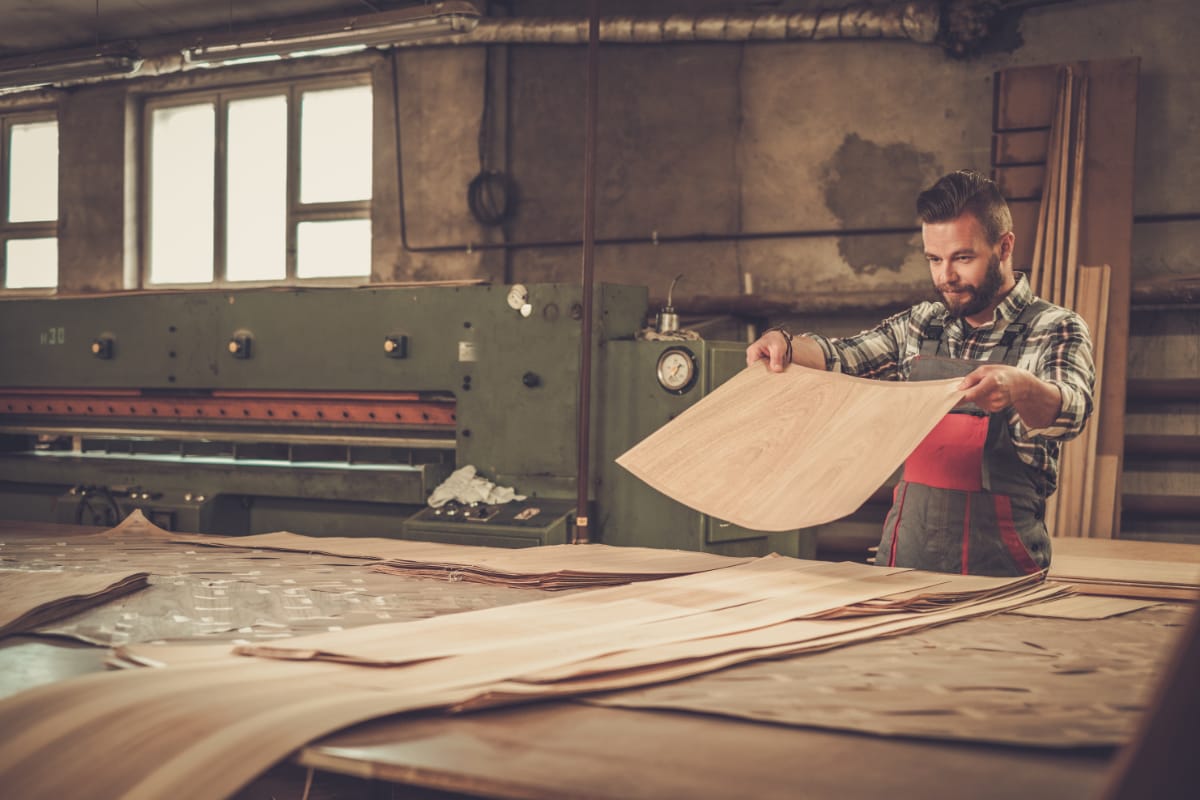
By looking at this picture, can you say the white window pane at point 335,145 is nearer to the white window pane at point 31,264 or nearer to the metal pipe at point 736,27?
the metal pipe at point 736,27

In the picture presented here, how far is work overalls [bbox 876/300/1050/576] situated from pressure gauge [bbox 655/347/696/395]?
138 centimetres

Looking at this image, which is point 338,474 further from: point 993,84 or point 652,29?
point 993,84

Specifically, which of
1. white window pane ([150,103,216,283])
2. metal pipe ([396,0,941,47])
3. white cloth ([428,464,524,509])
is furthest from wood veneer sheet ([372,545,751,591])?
white window pane ([150,103,216,283])

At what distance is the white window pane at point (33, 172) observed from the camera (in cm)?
743

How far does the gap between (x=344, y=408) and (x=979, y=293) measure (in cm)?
246

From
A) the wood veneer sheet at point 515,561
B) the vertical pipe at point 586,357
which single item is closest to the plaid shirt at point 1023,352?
the wood veneer sheet at point 515,561

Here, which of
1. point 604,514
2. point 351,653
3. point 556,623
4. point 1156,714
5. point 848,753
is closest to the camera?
point 1156,714

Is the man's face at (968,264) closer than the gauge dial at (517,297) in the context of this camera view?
Yes

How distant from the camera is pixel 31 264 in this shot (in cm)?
746

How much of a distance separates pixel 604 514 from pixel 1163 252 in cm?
281

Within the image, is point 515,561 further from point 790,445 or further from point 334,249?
point 334,249

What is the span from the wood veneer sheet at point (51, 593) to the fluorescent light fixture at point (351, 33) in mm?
3333

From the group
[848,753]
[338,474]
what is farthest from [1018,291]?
[338,474]

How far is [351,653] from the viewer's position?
110 cm
